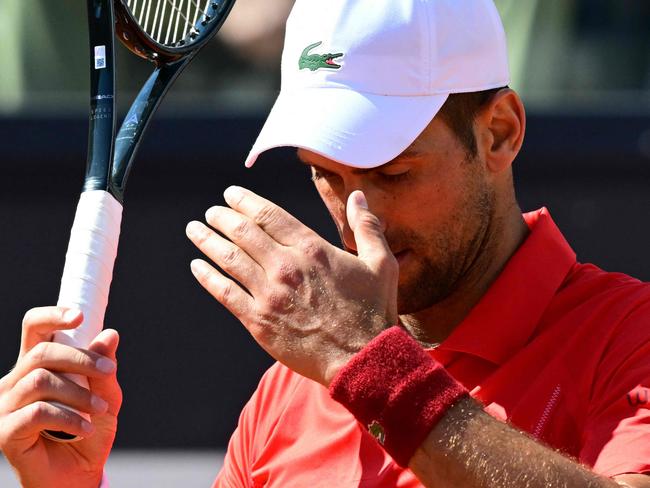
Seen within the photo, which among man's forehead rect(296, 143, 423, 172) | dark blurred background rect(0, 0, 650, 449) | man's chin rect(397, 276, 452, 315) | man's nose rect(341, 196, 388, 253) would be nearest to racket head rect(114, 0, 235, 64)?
man's forehead rect(296, 143, 423, 172)

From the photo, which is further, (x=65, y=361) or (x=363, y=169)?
(x=363, y=169)

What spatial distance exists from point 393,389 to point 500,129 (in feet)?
2.47

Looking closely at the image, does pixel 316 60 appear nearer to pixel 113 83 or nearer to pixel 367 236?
pixel 113 83

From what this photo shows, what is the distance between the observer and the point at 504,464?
1889mm

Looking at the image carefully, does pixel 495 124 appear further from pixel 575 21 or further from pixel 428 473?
pixel 575 21

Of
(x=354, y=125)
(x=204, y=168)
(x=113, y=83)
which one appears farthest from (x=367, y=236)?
(x=204, y=168)

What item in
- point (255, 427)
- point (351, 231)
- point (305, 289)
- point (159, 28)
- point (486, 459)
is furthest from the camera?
point (159, 28)

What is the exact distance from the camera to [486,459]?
190 centimetres

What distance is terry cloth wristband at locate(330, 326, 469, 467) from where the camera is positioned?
6.39 feet

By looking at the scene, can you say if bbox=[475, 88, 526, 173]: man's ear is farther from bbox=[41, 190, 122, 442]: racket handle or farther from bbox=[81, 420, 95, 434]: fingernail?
bbox=[81, 420, 95, 434]: fingernail

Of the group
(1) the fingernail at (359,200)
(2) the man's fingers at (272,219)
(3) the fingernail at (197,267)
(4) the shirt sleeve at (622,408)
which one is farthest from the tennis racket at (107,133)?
(4) the shirt sleeve at (622,408)

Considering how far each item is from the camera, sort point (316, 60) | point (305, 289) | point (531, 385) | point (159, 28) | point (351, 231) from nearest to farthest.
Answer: point (305, 289) < point (531, 385) < point (351, 231) < point (316, 60) < point (159, 28)

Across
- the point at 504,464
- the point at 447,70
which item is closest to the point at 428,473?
the point at 504,464

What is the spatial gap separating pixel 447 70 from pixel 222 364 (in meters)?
3.09
